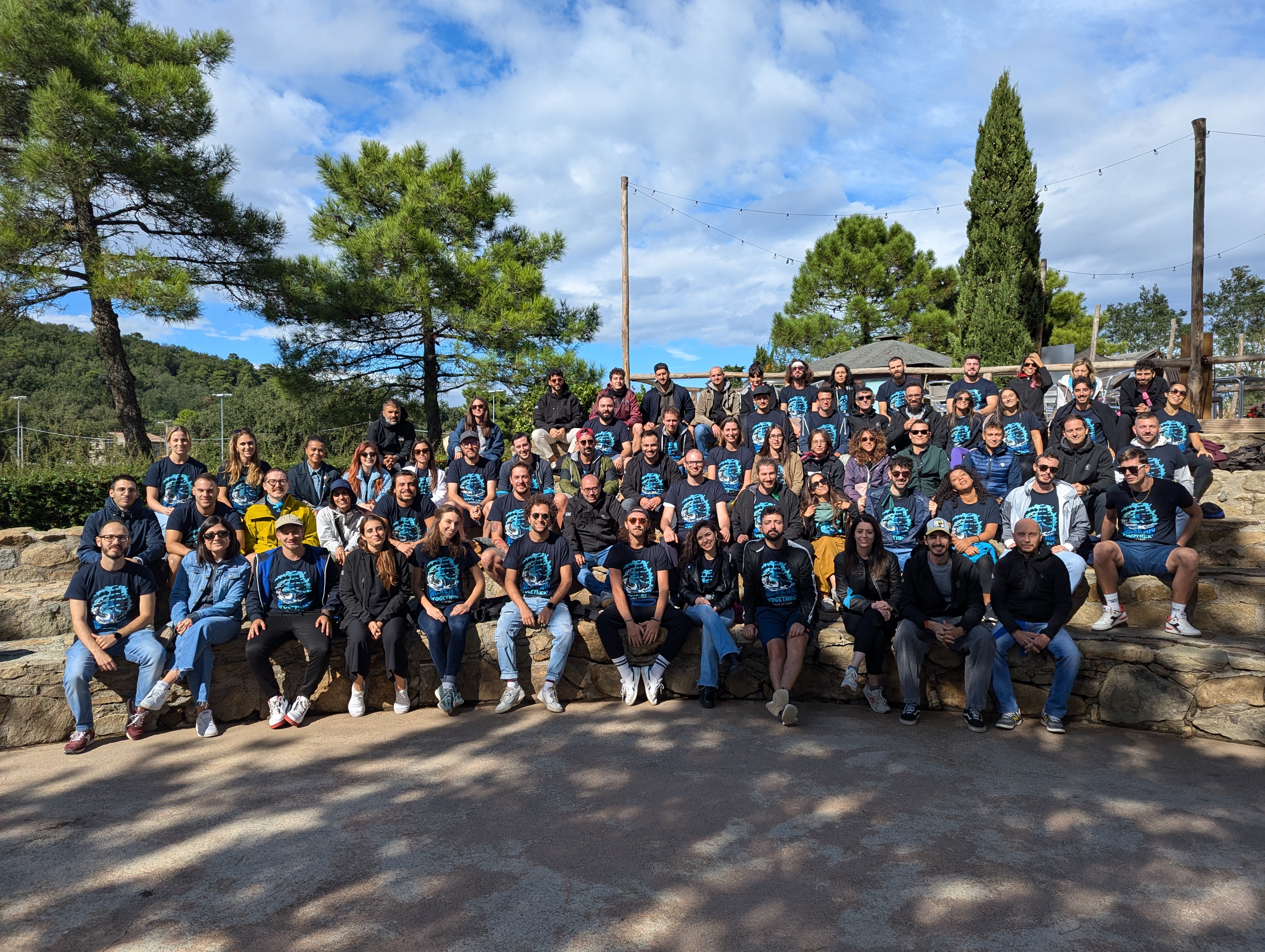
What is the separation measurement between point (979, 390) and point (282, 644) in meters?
7.14

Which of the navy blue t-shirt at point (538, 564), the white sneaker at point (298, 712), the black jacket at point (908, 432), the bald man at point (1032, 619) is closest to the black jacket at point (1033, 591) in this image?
the bald man at point (1032, 619)

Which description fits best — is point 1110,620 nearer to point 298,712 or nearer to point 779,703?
point 779,703

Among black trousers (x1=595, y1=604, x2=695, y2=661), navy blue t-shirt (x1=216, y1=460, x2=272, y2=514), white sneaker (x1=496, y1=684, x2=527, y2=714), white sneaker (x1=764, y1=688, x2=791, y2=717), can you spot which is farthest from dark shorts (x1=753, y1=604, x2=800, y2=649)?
navy blue t-shirt (x1=216, y1=460, x2=272, y2=514)

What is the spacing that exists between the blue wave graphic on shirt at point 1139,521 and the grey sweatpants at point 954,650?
1695mm

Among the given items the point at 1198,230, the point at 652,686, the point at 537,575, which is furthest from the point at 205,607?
the point at 1198,230

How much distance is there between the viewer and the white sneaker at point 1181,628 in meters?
4.92

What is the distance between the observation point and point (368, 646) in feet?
16.0

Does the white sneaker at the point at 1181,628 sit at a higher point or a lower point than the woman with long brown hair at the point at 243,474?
lower

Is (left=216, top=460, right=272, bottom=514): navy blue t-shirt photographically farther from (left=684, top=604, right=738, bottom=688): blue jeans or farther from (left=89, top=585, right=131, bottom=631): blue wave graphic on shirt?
(left=684, top=604, right=738, bottom=688): blue jeans

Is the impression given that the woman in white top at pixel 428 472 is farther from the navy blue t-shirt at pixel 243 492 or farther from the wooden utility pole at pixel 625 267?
the wooden utility pole at pixel 625 267

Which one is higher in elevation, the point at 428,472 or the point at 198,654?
the point at 428,472

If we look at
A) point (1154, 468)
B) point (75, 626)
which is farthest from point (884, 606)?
point (75, 626)

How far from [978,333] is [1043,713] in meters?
15.2

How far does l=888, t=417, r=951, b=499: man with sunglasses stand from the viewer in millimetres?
6363
